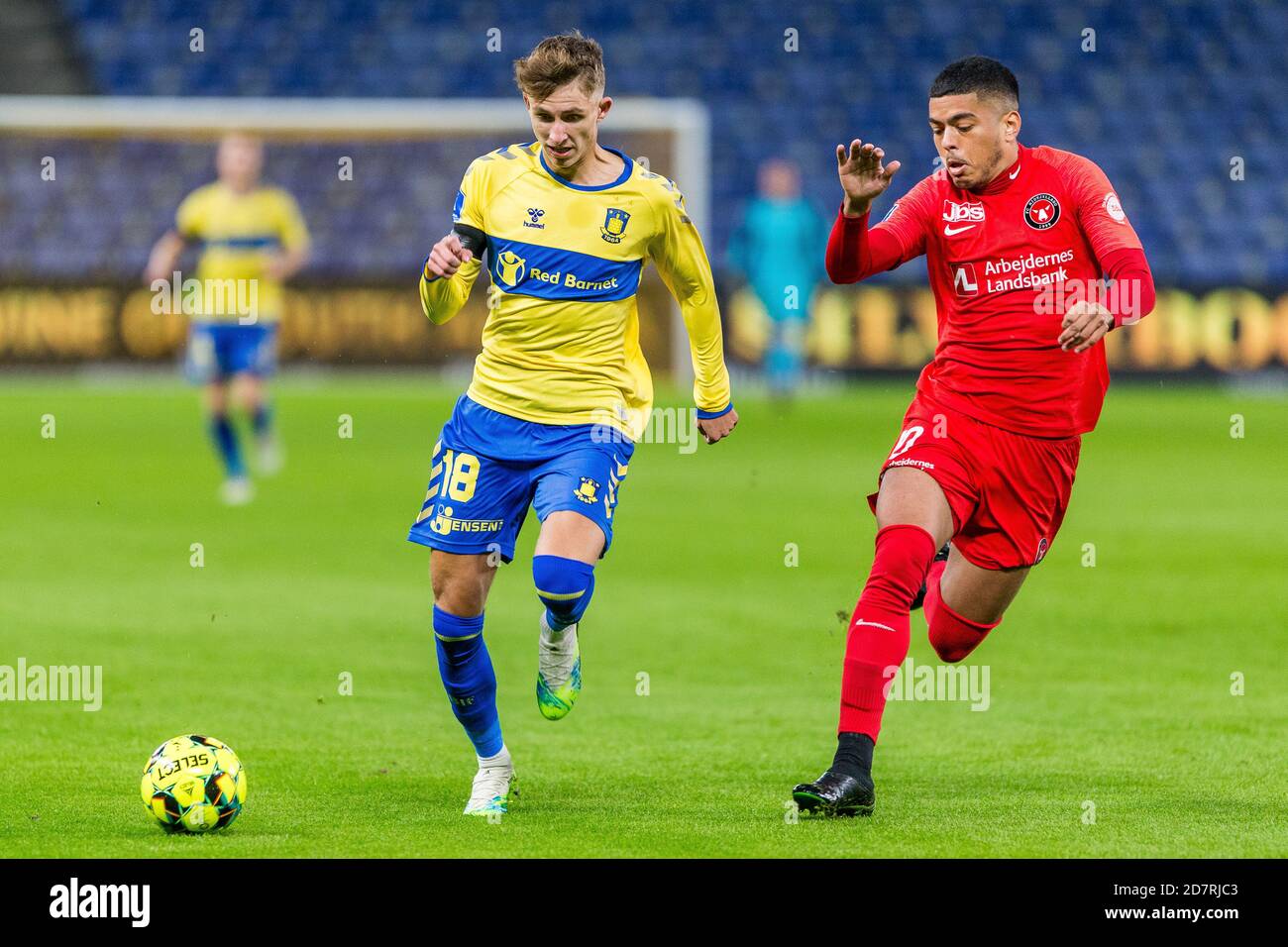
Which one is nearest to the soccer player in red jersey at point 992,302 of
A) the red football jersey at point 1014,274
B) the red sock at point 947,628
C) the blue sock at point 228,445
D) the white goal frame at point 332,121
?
the red football jersey at point 1014,274

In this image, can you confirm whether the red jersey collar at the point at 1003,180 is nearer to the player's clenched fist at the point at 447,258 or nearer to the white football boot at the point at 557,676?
the player's clenched fist at the point at 447,258

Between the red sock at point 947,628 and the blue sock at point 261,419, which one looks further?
the blue sock at point 261,419

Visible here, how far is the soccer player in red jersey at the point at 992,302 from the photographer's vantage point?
21.4ft

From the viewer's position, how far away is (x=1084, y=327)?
6.02 metres

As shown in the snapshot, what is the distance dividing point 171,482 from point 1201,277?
1394 cm

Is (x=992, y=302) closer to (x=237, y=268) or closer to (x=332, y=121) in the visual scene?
(x=237, y=268)

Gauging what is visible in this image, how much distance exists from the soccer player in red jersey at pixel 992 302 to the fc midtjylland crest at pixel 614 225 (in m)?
0.62

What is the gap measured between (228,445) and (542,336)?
9322 mm

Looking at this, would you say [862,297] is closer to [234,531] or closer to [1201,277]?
[1201,277]

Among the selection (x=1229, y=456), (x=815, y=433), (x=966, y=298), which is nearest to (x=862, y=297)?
(x=815, y=433)

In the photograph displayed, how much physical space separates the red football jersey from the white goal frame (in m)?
17.8

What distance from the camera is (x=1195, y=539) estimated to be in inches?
533

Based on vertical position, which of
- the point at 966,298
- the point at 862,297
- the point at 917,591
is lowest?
the point at 917,591

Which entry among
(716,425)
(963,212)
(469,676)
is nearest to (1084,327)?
(963,212)
